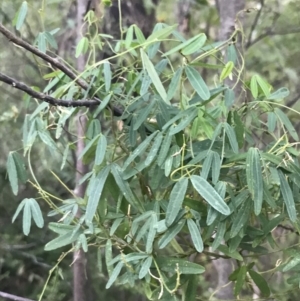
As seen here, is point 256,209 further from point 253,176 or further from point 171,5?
point 171,5

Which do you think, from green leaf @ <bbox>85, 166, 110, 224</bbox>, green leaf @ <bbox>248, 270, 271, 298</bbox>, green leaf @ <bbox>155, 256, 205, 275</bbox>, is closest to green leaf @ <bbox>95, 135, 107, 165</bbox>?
green leaf @ <bbox>85, 166, 110, 224</bbox>

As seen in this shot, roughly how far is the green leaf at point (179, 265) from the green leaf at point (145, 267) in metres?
0.02

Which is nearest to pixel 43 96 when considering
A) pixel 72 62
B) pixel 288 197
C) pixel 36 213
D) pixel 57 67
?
pixel 57 67

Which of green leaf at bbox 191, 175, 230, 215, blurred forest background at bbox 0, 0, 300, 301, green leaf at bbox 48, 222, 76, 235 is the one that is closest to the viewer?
green leaf at bbox 191, 175, 230, 215

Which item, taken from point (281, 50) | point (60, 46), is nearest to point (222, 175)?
point (60, 46)

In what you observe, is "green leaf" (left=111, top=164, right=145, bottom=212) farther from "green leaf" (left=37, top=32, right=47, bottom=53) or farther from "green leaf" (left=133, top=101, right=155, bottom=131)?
"green leaf" (left=37, top=32, right=47, bottom=53)

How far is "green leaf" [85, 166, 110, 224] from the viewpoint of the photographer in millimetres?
373

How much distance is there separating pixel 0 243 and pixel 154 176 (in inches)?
31.4

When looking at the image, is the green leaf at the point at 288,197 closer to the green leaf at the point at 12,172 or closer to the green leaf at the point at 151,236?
the green leaf at the point at 151,236

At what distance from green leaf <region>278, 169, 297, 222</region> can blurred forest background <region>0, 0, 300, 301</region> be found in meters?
0.60

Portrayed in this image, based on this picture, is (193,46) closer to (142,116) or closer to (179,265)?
(142,116)

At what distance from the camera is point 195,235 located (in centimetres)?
36

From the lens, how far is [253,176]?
0.35m

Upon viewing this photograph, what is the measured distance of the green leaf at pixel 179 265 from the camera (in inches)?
15.4
